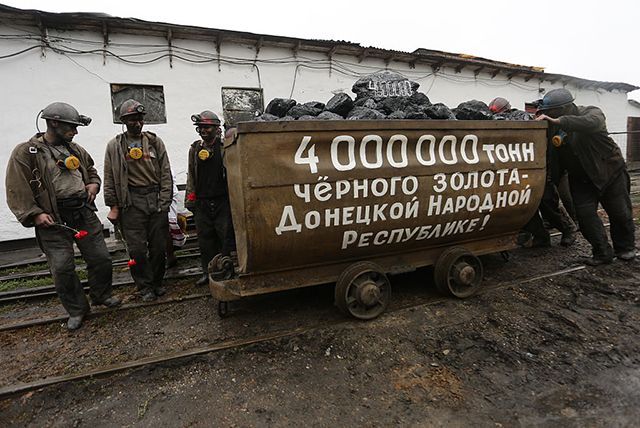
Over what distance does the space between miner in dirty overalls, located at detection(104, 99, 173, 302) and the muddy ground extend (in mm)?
629

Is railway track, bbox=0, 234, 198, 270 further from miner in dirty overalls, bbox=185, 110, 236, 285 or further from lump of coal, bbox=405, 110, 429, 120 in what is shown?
lump of coal, bbox=405, 110, 429, 120

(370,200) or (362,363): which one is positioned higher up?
(370,200)

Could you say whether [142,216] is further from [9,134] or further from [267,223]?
[9,134]

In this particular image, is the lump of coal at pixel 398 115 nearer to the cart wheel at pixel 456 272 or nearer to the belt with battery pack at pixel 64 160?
the cart wheel at pixel 456 272

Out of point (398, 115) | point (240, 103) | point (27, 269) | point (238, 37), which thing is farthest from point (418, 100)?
point (27, 269)

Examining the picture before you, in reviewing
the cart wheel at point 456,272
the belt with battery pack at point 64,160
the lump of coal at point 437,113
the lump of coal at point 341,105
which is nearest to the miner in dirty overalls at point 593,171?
the lump of coal at point 437,113

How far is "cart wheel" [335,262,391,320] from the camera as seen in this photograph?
294 cm

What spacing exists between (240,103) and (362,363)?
303 inches

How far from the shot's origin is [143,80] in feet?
25.1

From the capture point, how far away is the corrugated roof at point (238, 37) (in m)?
6.73

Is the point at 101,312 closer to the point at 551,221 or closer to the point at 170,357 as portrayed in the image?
the point at 170,357

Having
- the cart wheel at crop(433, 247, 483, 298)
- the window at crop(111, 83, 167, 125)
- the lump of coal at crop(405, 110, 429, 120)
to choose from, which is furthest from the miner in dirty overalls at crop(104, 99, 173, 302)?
the window at crop(111, 83, 167, 125)

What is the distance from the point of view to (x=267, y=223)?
2.55 metres

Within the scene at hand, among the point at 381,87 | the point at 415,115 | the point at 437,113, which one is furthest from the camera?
the point at 381,87
